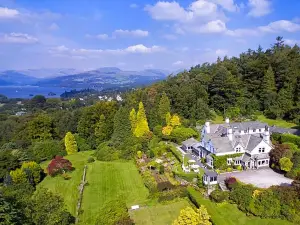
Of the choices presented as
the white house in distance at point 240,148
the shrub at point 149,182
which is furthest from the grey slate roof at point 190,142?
the shrub at point 149,182

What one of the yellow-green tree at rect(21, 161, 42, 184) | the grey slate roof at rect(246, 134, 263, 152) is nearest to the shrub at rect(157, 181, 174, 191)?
the grey slate roof at rect(246, 134, 263, 152)

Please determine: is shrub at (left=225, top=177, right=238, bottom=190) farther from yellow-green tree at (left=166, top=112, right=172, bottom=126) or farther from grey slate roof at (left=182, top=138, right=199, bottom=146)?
yellow-green tree at (left=166, top=112, right=172, bottom=126)

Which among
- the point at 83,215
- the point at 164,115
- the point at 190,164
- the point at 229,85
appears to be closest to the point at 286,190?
the point at 190,164

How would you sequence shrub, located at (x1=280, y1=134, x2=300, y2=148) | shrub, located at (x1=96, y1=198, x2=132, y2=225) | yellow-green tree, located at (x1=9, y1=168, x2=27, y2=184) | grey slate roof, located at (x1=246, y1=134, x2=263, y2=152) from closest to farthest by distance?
shrub, located at (x1=96, y1=198, x2=132, y2=225) → yellow-green tree, located at (x1=9, y1=168, x2=27, y2=184) → grey slate roof, located at (x1=246, y1=134, x2=263, y2=152) → shrub, located at (x1=280, y1=134, x2=300, y2=148)

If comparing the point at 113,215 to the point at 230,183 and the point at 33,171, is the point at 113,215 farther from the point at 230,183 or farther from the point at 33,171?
the point at 33,171

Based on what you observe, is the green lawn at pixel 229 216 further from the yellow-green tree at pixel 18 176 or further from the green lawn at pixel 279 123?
the green lawn at pixel 279 123

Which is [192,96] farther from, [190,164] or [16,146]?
[16,146]

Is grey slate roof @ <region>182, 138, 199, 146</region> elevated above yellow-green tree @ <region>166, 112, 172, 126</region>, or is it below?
below
